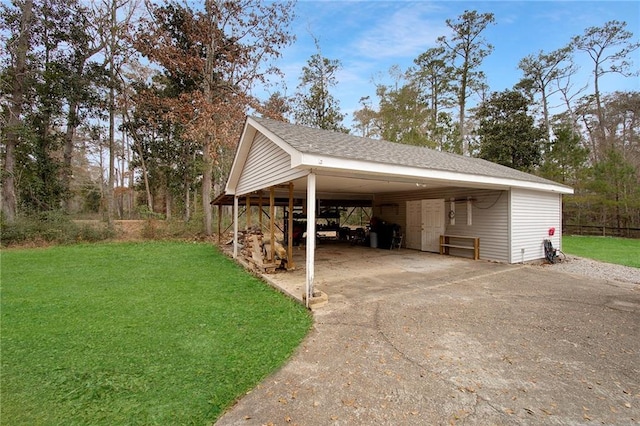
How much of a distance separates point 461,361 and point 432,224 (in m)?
8.12

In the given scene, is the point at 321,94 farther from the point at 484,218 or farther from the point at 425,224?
the point at 484,218

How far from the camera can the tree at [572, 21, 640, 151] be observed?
1969 cm

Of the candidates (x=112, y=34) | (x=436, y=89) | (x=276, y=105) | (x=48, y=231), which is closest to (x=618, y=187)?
(x=436, y=89)

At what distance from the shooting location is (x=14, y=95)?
1309 centimetres

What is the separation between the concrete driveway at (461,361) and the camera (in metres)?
2.31

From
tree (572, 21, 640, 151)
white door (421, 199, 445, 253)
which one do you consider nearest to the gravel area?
white door (421, 199, 445, 253)

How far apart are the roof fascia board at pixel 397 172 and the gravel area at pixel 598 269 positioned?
96.2 inches

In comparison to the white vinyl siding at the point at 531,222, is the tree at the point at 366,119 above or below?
above

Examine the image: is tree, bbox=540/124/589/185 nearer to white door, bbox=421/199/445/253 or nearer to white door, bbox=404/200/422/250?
Result: white door, bbox=404/200/422/250

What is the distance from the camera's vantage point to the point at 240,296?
5.55 meters

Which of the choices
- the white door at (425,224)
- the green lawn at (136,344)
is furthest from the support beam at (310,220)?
the white door at (425,224)

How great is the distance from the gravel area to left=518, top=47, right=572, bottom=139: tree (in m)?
16.5

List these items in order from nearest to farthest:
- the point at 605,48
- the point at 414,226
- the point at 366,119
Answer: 1. the point at 414,226
2. the point at 605,48
3. the point at 366,119

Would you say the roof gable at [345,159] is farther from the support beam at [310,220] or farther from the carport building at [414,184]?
the support beam at [310,220]
